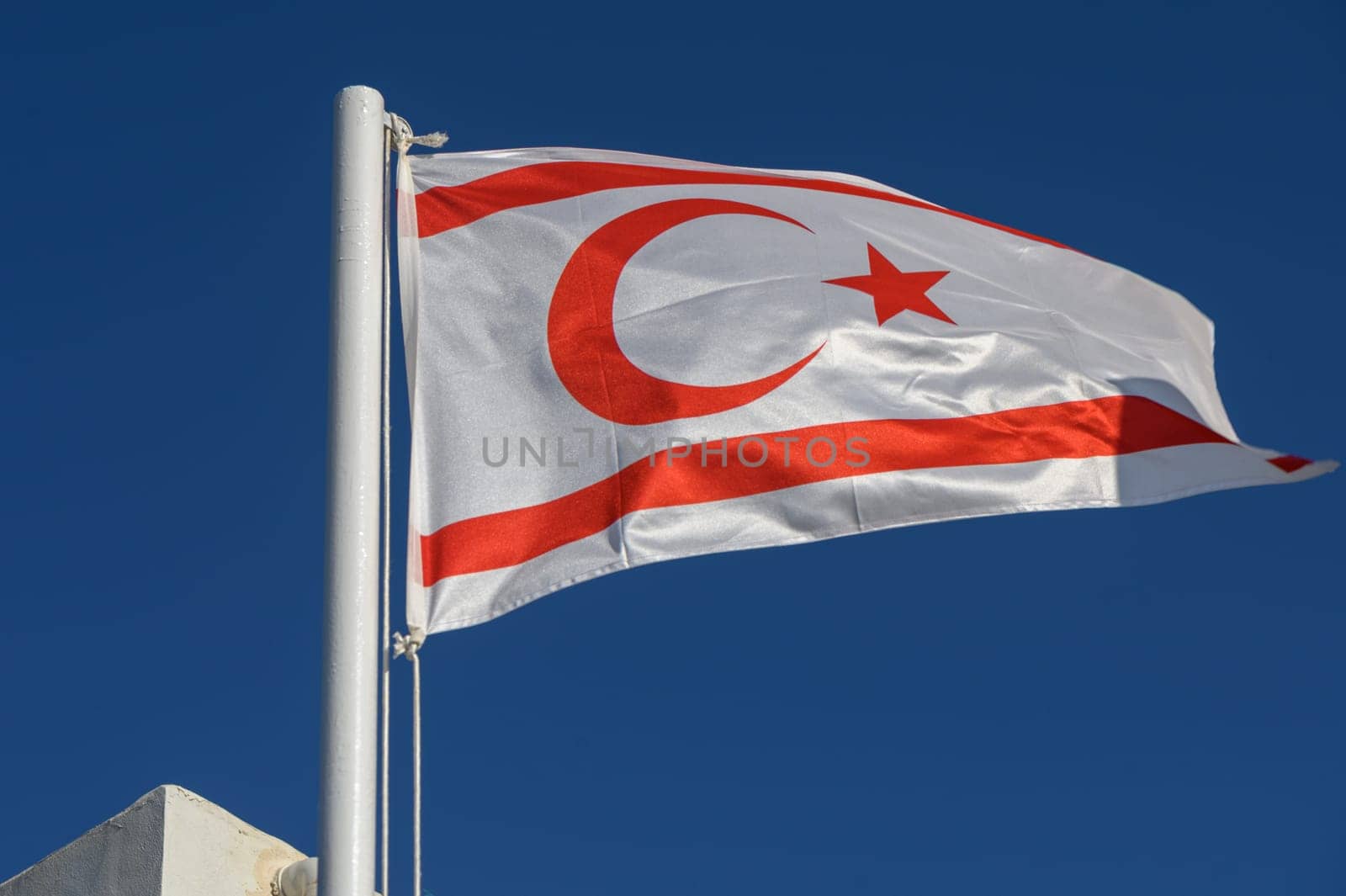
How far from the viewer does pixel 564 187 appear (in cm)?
666

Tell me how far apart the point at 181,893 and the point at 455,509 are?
1.54 meters

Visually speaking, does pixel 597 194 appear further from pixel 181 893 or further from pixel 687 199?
pixel 181 893

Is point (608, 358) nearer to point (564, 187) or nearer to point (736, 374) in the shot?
point (736, 374)

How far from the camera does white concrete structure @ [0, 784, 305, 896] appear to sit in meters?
5.66

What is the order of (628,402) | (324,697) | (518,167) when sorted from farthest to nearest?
(518,167) → (628,402) → (324,697)

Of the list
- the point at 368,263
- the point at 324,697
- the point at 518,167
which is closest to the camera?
the point at 324,697

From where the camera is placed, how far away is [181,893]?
5660mm

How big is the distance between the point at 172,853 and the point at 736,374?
254cm

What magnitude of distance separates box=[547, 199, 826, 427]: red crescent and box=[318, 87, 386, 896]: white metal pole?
925 mm

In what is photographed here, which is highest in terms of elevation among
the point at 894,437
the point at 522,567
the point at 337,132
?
the point at 337,132

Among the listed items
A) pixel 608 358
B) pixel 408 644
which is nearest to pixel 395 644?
pixel 408 644

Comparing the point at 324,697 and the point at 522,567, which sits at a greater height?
the point at 522,567

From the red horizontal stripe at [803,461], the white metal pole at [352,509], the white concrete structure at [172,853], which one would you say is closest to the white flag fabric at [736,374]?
the red horizontal stripe at [803,461]

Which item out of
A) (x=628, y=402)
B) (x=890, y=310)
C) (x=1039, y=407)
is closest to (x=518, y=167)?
(x=628, y=402)
